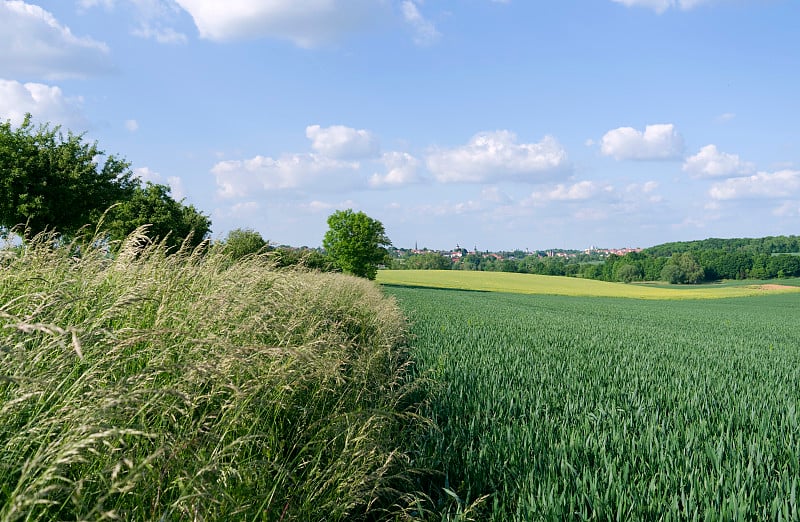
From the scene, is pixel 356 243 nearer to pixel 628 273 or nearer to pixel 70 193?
pixel 70 193

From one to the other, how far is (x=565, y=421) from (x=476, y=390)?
1.39 m

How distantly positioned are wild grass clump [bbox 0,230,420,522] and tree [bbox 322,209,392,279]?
195 ft

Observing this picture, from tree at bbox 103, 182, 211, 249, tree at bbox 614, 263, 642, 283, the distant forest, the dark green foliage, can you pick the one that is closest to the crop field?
tree at bbox 103, 182, 211, 249

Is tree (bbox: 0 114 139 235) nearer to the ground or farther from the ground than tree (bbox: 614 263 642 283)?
farther from the ground

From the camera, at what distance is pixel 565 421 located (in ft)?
15.1

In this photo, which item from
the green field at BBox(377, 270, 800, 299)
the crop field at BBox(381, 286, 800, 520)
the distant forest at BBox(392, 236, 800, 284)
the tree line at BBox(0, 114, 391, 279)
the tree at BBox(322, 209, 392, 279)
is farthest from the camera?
the distant forest at BBox(392, 236, 800, 284)

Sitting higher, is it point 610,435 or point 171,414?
point 171,414

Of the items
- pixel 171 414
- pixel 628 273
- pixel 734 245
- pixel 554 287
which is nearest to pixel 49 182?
pixel 171 414

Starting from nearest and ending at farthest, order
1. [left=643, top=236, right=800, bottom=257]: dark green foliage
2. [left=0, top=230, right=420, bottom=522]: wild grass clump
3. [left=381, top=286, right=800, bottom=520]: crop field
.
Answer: [left=0, top=230, right=420, bottom=522]: wild grass clump
[left=381, top=286, right=800, bottom=520]: crop field
[left=643, top=236, right=800, bottom=257]: dark green foliage

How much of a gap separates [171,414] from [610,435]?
12.1 ft

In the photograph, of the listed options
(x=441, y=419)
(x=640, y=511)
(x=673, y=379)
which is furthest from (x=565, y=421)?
(x=673, y=379)

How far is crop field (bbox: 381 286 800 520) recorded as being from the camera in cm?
304

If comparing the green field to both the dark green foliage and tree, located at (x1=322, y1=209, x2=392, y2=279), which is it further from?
the dark green foliage

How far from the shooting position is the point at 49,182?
29438 mm
